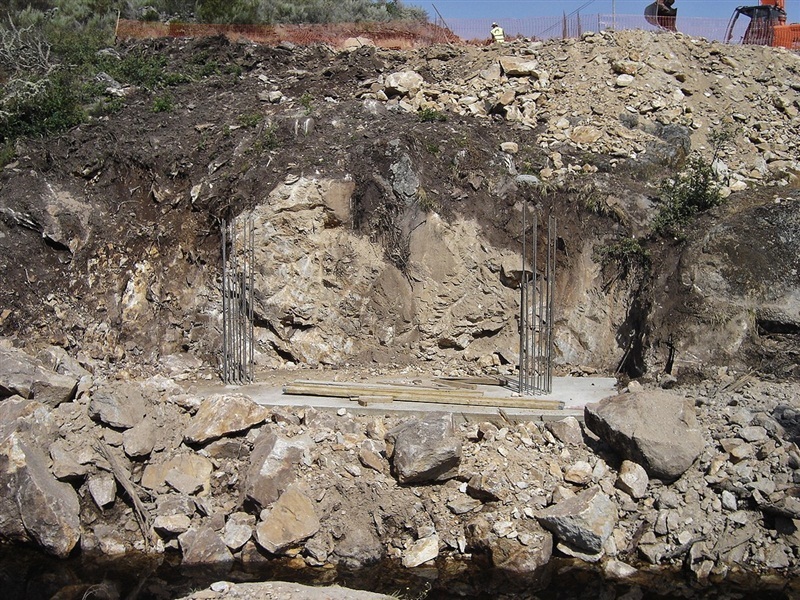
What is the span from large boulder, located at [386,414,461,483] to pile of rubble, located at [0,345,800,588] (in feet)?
0.08

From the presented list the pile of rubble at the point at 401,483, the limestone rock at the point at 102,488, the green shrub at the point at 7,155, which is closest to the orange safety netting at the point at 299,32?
the green shrub at the point at 7,155

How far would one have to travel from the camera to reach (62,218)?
40.7ft

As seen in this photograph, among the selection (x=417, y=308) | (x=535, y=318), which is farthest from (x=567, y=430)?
(x=417, y=308)

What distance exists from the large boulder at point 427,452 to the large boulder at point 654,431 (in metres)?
1.89

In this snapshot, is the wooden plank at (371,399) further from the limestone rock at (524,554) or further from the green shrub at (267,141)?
the green shrub at (267,141)

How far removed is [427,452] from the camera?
8.70 metres

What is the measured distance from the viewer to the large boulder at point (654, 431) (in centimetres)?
867

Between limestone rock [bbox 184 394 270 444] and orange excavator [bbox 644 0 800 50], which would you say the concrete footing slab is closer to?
limestone rock [bbox 184 394 270 444]

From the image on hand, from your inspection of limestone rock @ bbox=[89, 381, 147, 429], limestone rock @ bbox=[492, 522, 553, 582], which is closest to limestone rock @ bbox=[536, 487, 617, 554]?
limestone rock @ bbox=[492, 522, 553, 582]

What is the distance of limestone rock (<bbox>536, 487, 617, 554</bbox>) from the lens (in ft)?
26.7

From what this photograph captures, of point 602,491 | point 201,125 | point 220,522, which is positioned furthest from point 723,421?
point 201,125

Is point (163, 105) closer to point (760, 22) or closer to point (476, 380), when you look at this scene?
point (476, 380)

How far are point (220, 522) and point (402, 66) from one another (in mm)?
11661

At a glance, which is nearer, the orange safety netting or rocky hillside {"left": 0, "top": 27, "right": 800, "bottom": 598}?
rocky hillside {"left": 0, "top": 27, "right": 800, "bottom": 598}
